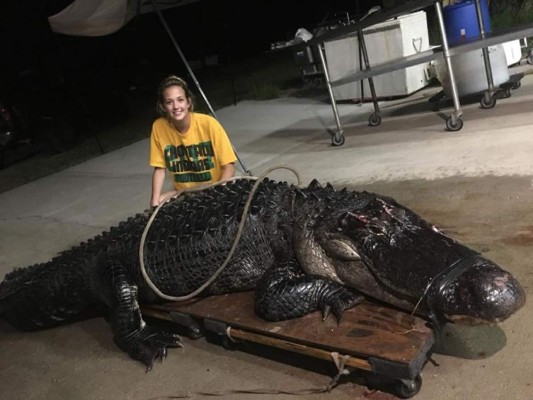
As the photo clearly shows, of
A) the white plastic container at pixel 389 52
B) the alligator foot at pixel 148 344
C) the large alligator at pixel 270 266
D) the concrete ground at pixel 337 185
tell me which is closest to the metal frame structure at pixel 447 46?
the concrete ground at pixel 337 185

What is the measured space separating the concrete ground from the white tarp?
168 centimetres

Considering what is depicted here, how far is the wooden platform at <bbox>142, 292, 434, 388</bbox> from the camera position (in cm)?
182

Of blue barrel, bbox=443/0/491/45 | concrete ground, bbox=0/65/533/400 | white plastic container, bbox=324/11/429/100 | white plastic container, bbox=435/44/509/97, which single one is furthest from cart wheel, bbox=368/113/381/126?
blue barrel, bbox=443/0/491/45

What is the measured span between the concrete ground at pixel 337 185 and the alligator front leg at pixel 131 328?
57mm

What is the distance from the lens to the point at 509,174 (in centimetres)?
365

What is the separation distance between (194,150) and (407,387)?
2030 millimetres

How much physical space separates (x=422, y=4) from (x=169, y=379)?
3.98m

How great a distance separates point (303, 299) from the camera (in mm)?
2225

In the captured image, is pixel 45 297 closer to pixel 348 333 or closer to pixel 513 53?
pixel 348 333

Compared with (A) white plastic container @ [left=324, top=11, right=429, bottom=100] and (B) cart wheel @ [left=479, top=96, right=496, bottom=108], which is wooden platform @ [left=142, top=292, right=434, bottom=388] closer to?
(B) cart wheel @ [left=479, top=96, right=496, bottom=108]

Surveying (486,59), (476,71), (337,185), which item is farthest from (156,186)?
(476,71)

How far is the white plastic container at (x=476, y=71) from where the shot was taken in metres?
5.86

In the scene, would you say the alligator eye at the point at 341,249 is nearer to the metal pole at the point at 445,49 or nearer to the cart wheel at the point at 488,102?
the metal pole at the point at 445,49

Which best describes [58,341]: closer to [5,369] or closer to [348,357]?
[5,369]
